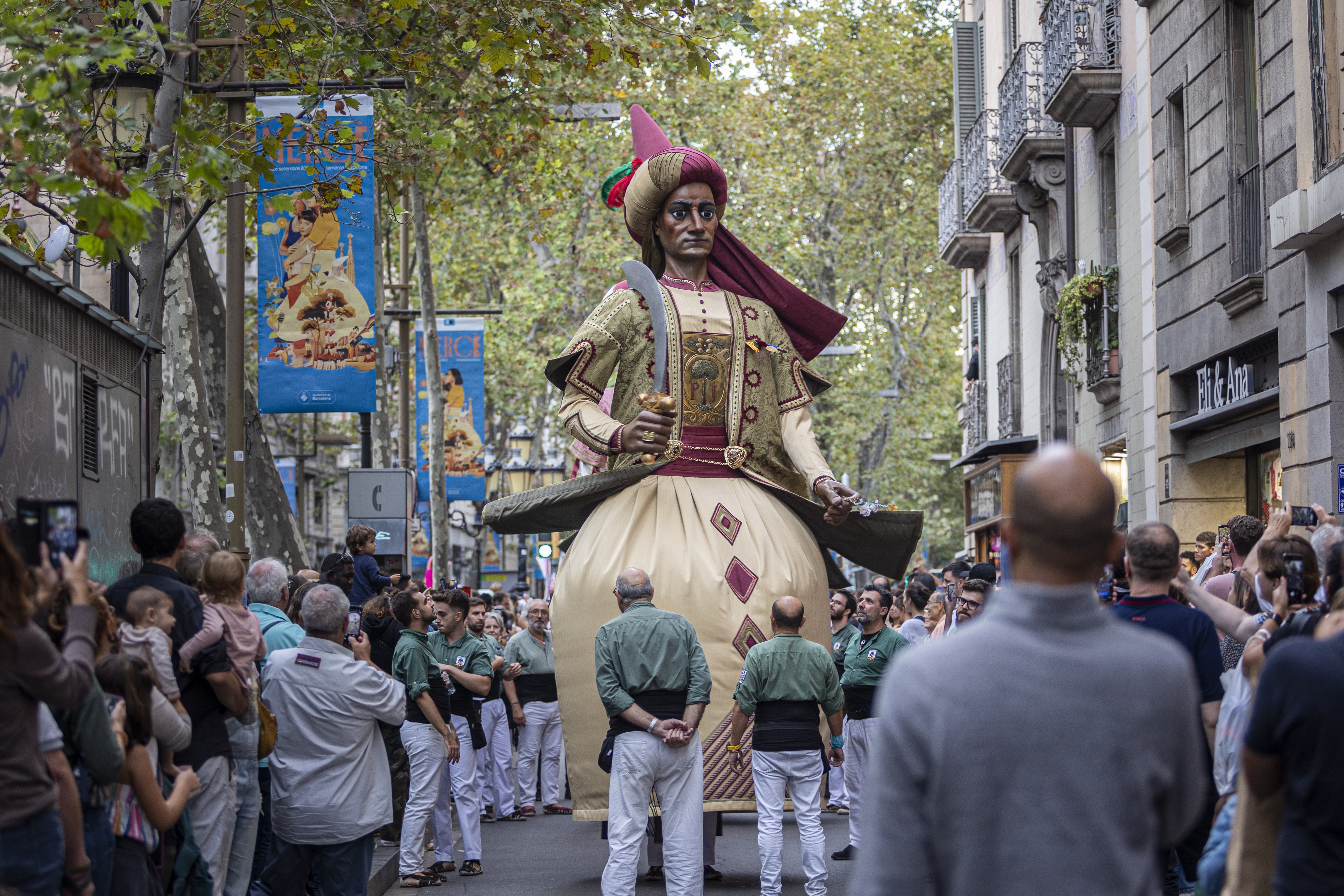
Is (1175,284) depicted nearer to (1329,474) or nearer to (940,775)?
(1329,474)

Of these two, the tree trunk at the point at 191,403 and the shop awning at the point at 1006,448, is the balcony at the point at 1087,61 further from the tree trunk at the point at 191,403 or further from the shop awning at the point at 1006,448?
the tree trunk at the point at 191,403

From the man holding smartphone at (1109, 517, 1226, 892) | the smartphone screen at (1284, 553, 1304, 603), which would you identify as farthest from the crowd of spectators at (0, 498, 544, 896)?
the smartphone screen at (1284, 553, 1304, 603)

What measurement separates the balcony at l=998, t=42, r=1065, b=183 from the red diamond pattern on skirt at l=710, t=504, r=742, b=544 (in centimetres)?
1396

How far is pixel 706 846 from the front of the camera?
1056cm

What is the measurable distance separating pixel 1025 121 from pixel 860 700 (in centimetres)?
1333

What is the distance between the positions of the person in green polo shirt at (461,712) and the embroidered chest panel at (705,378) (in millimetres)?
2578

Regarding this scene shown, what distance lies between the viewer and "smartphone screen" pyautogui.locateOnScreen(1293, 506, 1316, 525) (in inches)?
302

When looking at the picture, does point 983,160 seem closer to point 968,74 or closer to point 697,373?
point 968,74

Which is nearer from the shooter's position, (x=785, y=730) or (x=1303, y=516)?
(x=1303, y=516)

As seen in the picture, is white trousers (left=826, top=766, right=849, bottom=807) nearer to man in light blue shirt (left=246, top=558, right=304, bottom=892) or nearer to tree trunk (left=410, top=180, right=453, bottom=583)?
man in light blue shirt (left=246, top=558, right=304, bottom=892)

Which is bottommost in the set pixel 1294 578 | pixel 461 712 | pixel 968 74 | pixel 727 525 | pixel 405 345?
pixel 461 712

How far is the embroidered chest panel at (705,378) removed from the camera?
922cm

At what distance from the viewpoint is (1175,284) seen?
16906 millimetres

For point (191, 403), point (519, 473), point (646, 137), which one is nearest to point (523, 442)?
point (519, 473)
